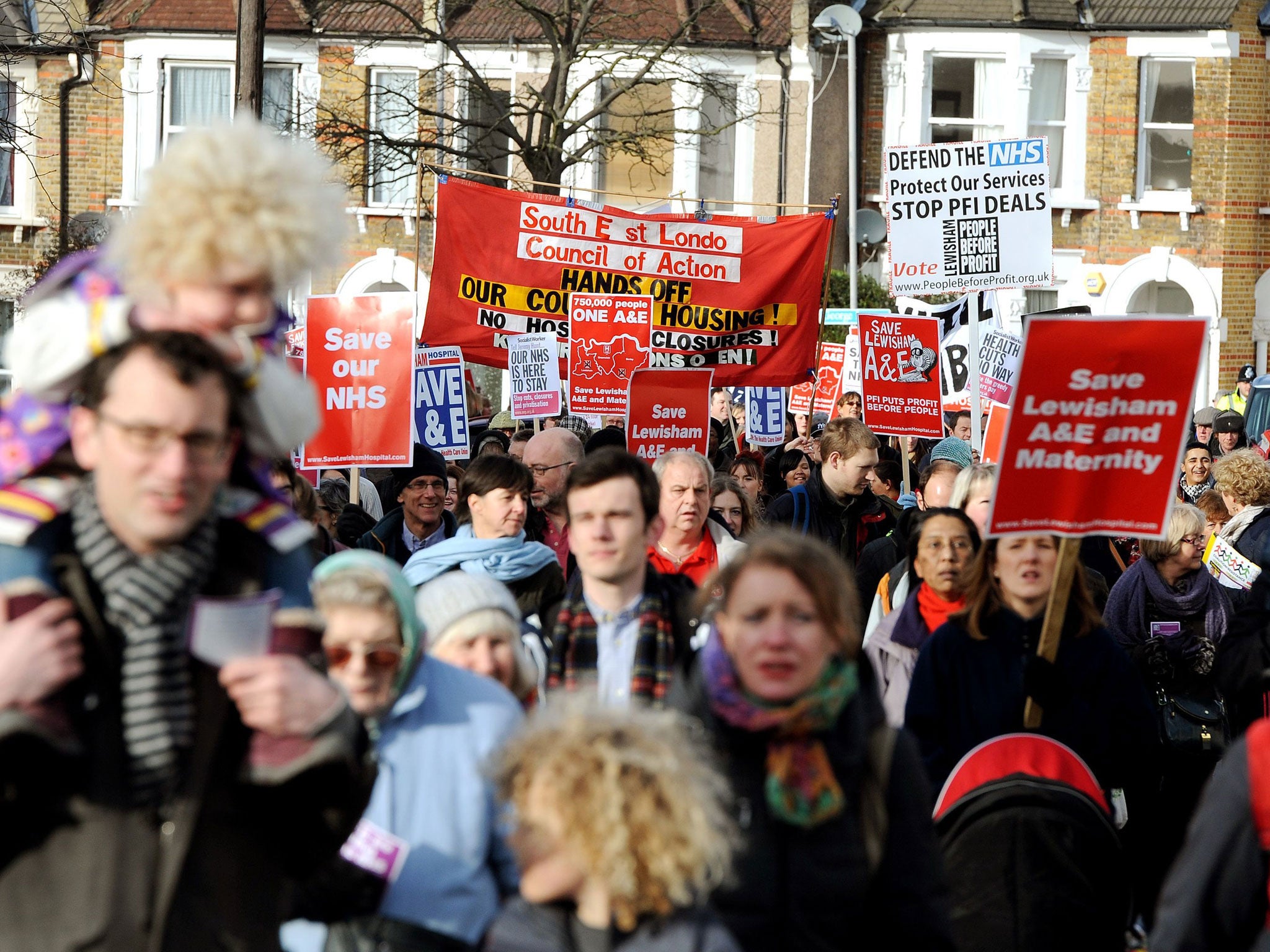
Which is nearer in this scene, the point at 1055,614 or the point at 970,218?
the point at 1055,614

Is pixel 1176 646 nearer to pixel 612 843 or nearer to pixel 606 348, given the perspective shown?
pixel 612 843

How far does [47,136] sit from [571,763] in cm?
2945

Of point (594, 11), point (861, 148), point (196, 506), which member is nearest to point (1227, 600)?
point (196, 506)

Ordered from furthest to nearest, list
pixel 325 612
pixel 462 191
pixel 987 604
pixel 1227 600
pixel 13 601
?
1. pixel 462 191
2. pixel 1227 600
3. pixel 987 604
4. pixel 325 612
5. pixel 13 601

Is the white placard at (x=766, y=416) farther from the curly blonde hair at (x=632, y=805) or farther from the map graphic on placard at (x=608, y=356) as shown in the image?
the curly blonde hair at (x=632, y=805)

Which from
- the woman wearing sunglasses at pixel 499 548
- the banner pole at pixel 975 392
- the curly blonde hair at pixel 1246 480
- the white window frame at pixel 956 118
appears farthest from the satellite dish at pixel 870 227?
the woman wearing sunglasses at pixel 499 548

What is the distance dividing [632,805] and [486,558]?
343cm

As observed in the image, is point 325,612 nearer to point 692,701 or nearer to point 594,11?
point 692,701

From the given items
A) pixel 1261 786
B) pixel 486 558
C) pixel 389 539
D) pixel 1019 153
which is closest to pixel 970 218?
pixel 1019 153

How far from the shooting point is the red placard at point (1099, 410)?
496 centimetres

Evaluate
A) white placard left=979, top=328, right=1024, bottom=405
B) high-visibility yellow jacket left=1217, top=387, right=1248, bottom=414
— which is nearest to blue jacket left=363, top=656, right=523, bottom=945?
white placard left=979, top=328, right=1024, bottom=405

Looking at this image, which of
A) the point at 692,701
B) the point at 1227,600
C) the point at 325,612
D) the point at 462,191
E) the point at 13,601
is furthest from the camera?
the point at 462,191

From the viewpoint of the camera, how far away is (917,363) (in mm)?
12773

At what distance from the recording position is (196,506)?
8.09 feet
